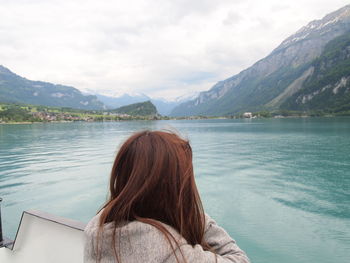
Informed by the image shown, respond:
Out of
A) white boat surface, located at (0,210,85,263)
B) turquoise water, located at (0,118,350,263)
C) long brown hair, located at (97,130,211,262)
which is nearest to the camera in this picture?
long brown hair, located at (97,130,211,262)

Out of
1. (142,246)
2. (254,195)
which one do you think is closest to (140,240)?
(142,246)

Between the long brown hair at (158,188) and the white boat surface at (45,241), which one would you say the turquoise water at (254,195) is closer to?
the long brown hair at (158,188)

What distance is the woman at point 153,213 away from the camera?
1626 mm

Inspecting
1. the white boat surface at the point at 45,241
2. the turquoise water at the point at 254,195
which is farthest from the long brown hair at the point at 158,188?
the white boat surface at the point at 45,241

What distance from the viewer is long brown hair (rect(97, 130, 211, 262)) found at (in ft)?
5.82

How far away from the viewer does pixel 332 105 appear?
189m

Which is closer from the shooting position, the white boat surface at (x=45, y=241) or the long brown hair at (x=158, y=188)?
the long brown hair at (x=158, y=188)

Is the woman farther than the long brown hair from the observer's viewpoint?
No

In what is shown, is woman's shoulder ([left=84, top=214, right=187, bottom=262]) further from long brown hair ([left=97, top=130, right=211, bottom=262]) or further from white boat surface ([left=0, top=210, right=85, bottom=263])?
white boat surface ([left=0, top=210, right=85, bottom=263])

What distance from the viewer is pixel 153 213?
180 centimetres

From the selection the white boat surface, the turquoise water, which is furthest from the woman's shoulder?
the white boat surface

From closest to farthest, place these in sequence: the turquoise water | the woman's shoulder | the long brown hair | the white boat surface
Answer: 1. the woman's shoulder
2. the long brown hair
3. the white boat surface
4. the turquoise water

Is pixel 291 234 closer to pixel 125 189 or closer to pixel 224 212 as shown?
pixel 224 212

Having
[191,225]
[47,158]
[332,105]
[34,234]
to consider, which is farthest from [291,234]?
[332,105]
